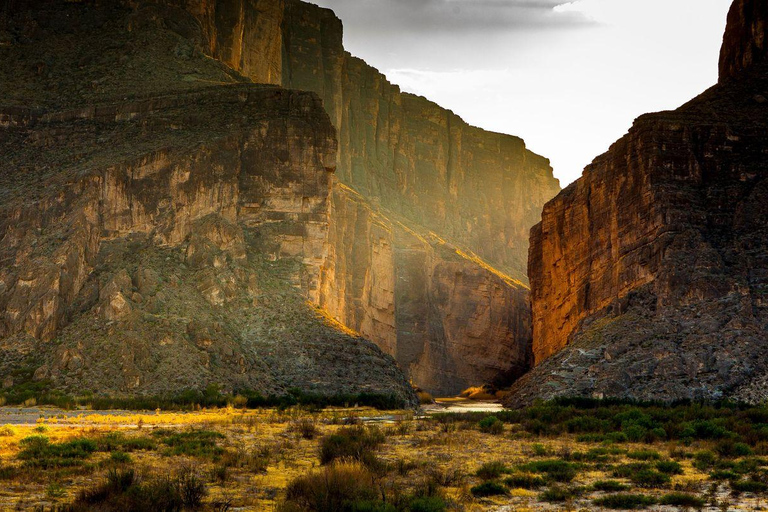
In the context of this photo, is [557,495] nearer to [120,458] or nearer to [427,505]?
[427,505]

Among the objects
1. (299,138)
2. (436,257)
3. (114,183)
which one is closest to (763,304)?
(299,138)

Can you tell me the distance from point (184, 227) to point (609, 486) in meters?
61.2

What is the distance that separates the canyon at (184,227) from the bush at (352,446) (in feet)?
98.8

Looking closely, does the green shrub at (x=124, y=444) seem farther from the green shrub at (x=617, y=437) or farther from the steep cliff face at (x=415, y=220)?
the steep cliff face at (x=415, y=220)

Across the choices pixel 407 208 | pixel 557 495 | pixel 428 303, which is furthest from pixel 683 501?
pixel 407 208

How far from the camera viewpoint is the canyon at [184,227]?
70062 millimetres

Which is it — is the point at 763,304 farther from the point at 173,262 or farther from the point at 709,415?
the point at 173,262

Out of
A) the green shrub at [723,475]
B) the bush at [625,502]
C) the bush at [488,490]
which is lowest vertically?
the bush at [625,502]

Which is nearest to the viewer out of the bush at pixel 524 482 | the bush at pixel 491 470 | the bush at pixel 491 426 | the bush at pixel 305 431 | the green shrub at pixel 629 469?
the bush at pixel 524 482

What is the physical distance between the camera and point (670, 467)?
2964 cm

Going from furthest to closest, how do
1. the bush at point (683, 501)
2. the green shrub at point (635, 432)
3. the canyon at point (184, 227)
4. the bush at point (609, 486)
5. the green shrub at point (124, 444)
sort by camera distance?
the canyon at point (184, 227)
the green shrub at point (635, 432)
the green shrub at point (124, 444)
the bush at point (609, 486)
the bush at point (683, 501)

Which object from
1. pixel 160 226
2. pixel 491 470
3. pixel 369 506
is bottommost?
pixel 369 506

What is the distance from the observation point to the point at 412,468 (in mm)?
29125

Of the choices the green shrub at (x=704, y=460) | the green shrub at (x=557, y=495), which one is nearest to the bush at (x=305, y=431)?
the green shrub at (x=704, y=460)
